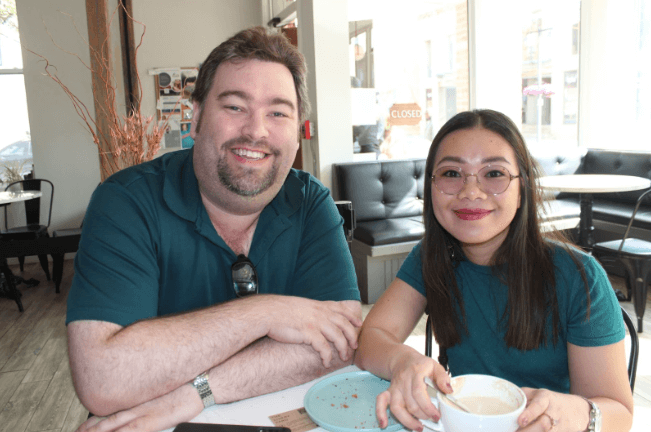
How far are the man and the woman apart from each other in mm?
196

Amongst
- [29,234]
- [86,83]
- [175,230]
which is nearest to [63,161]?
[86,83]

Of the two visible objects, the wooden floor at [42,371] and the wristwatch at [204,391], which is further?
the wooden floor at [42,371]

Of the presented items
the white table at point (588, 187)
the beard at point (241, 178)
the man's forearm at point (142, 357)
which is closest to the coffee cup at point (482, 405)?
the man's forearm at point (142, 357)

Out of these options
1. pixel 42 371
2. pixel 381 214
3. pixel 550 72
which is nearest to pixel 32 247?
pixel 42 371

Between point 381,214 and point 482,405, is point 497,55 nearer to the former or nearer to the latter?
point 381,214

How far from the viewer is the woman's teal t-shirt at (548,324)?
43.0 inches

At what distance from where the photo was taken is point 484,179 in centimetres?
117

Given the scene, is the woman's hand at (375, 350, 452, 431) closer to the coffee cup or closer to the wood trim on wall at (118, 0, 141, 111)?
the coffee cup

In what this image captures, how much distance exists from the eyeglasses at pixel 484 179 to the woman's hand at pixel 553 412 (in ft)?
1.53

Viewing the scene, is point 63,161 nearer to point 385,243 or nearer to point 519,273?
point 385,243

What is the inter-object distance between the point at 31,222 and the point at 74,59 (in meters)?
1.99

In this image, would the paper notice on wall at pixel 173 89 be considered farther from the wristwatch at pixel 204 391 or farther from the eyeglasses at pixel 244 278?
the wristwatch at pixel 204 391

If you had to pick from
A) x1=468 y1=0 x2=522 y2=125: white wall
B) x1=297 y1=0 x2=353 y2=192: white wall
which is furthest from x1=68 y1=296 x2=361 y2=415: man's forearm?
x1=468 y1=0 x2=522 y2=125: white wall

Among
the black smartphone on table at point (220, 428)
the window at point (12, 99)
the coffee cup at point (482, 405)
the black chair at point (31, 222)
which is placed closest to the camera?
the coffee cup at point (482, 405)
